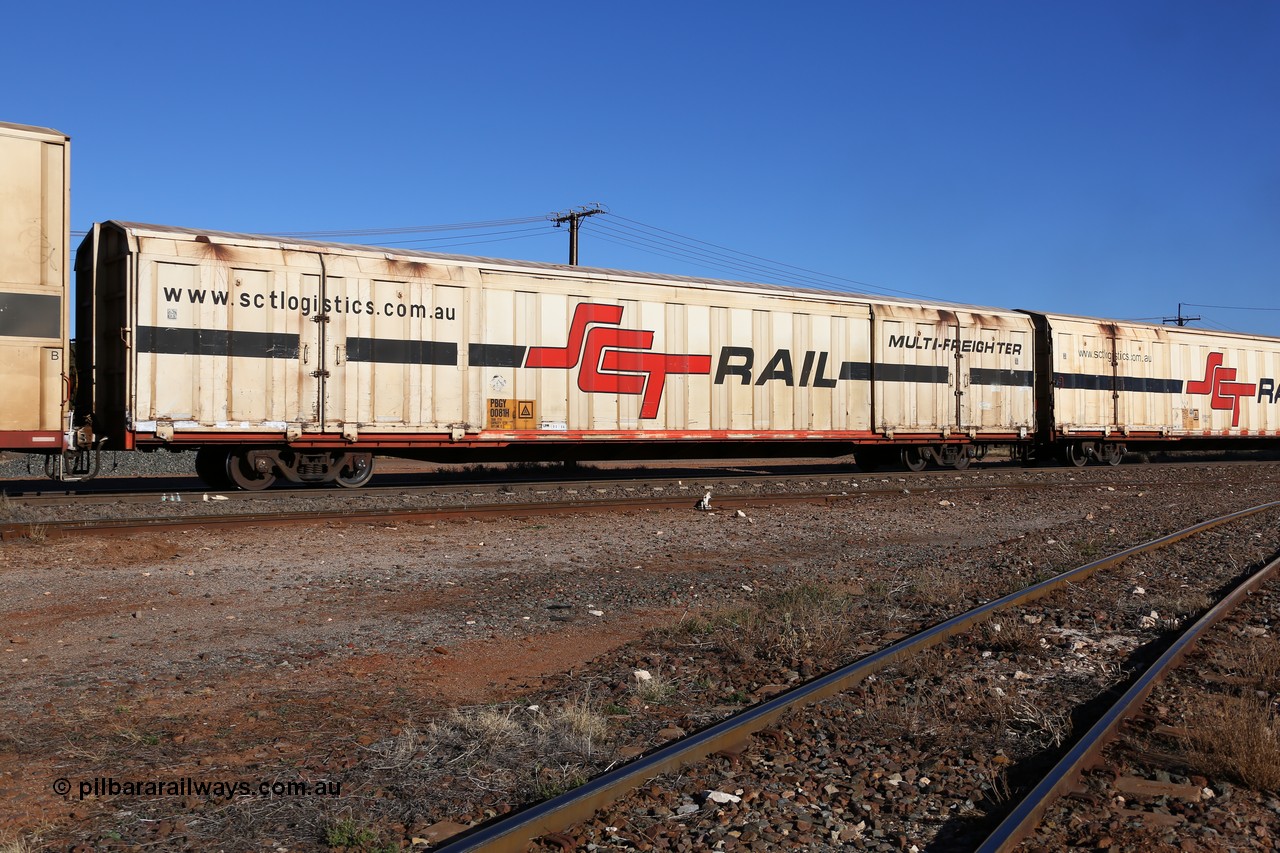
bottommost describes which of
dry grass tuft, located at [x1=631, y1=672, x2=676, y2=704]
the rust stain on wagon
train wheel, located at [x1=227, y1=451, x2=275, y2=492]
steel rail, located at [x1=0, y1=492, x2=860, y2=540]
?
dry grass tuft, located at [x1=631, y1=672, x2=676, y2=704]

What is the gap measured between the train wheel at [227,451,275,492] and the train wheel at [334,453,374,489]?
104cm

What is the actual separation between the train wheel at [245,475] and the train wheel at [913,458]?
1315 cm

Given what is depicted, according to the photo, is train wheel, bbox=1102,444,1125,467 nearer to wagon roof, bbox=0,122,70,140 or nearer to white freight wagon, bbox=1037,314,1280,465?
white freight wagon, bbox=1037,314,1280,465

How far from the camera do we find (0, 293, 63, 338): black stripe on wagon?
1148 centimetres

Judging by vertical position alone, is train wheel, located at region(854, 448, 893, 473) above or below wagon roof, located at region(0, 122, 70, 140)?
below

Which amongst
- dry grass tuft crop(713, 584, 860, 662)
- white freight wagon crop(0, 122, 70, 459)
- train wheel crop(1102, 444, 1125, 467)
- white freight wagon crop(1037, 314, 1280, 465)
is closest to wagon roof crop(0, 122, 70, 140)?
white freight wagon crop(0, 122, 70, 459)

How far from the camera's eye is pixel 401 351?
14727 mm

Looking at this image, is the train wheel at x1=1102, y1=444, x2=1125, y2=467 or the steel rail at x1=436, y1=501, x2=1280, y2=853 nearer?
the steel rail at x1=436, y1=501, x2=1280, y2=853

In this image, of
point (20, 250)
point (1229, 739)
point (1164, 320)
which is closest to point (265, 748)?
point (1229, 739)

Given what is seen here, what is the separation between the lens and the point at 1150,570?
936 cm

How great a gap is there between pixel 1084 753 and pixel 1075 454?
22.5m

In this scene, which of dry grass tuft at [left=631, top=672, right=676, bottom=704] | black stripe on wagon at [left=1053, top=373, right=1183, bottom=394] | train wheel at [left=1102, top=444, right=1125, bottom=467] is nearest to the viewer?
dry grass tuft at [left=631, top=672, right=676, bottom=704]

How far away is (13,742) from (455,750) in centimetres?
193

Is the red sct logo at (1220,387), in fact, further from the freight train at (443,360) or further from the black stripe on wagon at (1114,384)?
the freight train at (443,360)
